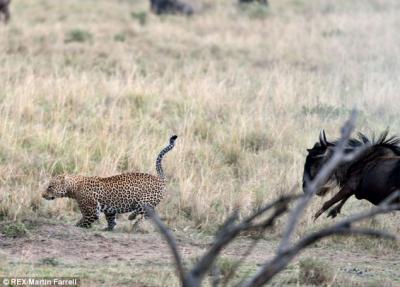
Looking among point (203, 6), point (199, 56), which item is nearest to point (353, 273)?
point (199, 56)

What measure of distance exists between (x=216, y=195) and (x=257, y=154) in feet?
6.63

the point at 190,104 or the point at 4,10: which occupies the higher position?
the point at 190,104

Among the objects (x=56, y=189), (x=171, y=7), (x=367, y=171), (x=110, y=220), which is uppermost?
(x=367, y=171)

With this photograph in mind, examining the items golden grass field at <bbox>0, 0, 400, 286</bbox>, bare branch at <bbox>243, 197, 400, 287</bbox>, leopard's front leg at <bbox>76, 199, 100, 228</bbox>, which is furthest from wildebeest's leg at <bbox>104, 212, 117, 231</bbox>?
bare branch at <bbox>243, 197, 400, 287</bbox>

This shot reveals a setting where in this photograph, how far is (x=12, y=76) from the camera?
12703mm

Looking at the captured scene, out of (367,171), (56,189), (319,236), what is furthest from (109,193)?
(319,236)

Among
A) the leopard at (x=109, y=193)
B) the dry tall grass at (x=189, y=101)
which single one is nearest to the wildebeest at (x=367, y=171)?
the dry tall grass at (x=189, y=101)

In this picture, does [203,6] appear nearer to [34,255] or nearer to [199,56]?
[199,56]

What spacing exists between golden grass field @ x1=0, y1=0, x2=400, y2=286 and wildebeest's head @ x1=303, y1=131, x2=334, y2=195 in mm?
550

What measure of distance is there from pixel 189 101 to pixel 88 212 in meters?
4.86

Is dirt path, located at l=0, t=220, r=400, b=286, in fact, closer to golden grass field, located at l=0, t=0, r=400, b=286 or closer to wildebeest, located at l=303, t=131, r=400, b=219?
golden grass field, located at l=0, t=0, r=400, b=286

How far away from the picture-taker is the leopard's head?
7.48 m

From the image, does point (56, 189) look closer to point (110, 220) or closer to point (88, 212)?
point (88, 212)

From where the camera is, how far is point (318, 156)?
24.4ft
